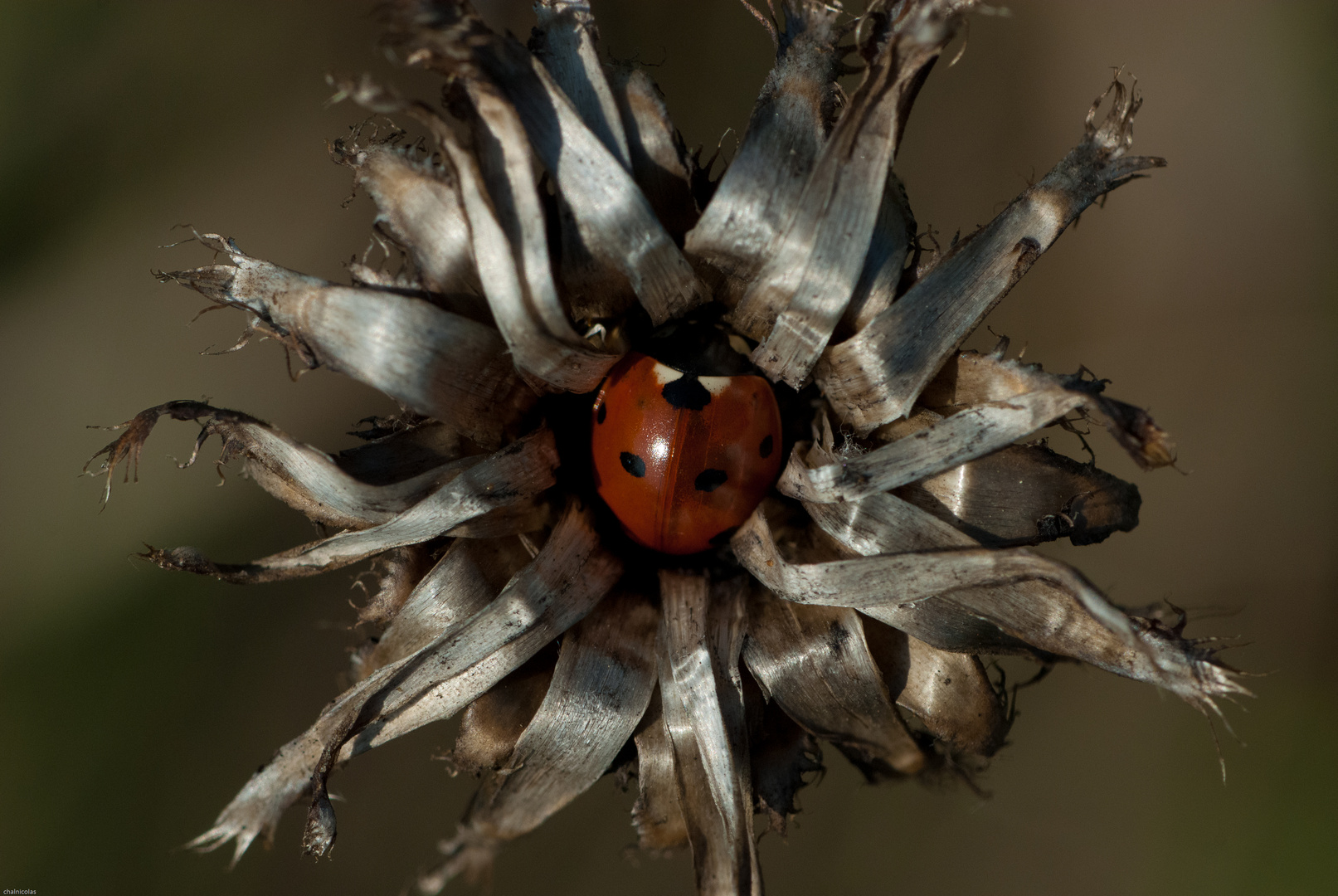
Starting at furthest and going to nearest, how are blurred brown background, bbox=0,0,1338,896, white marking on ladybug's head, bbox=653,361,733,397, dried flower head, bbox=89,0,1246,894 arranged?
blurred brown background, bbox=0,0,1338,896 → white marking on ladybug's head, bbox=653,361,733,397 → dried flower head, bbox=89,0,1246,894

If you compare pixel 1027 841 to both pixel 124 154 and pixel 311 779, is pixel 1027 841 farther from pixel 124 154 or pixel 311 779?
pixel 124 154

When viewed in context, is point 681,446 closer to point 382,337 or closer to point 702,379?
point 702,379

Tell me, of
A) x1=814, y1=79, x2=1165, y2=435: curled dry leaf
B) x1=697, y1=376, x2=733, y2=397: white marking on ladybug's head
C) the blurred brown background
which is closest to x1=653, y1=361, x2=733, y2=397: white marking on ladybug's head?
x1=697, y1=376, x2=733, y2=397: white marking on ladybug's head

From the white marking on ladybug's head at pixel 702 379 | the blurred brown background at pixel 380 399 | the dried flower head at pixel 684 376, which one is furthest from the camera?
the blurred brown background at pixel 380 399

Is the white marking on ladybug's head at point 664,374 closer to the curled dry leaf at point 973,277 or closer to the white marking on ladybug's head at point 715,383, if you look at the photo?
the white marking on ladybug's head at point 715,383

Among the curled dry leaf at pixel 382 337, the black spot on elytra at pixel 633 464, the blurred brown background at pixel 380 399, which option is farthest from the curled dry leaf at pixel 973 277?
the blurred brown background at pixel 380 399

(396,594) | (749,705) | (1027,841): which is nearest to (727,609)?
(749,705)

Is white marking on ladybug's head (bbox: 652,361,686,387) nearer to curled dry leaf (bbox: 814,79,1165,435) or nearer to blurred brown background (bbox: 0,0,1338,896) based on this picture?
curled dry leaf (bbox: 814,79,1165,435)

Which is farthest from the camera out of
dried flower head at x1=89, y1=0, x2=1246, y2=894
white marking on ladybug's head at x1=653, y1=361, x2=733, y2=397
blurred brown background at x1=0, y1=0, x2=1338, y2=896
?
blurred brown background at x1=0, y1=0, x2=1338, y2=896
